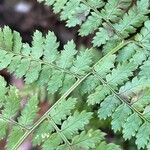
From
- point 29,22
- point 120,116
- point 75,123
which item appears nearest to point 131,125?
point 120,116

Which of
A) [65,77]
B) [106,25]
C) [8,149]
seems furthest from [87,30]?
[8,149]

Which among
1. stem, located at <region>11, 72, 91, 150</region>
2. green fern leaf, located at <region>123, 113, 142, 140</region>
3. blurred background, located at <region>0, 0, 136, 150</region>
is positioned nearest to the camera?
green fern leaf, located at <region>123, 113, 142, 140</region>

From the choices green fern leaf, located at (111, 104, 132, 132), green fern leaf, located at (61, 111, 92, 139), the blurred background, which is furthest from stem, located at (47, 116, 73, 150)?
the blurred background

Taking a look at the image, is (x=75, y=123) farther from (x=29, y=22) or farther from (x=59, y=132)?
(x=29, y=22)

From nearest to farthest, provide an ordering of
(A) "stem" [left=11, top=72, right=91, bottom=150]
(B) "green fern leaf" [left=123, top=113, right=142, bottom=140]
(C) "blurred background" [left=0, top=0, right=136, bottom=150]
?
(B) "green fern leaf" [left=123, top=113, right=142, bottom=140] → (A) "stem" [left=11, top=72, right=91, bottom=150] → (C) "blurred background" [left=0, top=0, right=136, bottom=150]

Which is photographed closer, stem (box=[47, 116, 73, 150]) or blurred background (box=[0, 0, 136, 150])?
stem (box=[47, 116, 73, 150])

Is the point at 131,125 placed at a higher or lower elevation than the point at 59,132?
lower

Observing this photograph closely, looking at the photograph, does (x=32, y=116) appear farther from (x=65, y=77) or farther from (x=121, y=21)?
(x=121, y=21)

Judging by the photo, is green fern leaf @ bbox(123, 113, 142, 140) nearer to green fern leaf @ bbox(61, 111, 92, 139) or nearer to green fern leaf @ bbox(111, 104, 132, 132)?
green fern leaf @ bbox(111, 104, 132, 132)

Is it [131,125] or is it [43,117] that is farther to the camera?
[43,117]

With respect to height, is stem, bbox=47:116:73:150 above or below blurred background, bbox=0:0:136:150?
below
